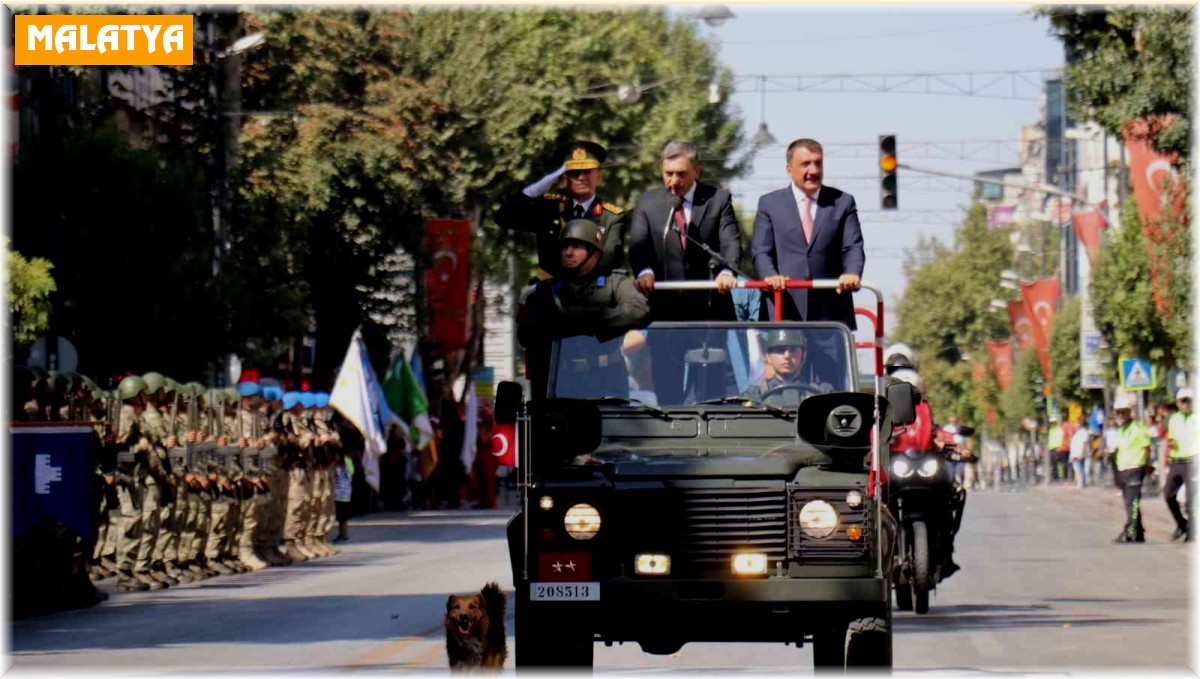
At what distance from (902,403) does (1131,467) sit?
23.0 m

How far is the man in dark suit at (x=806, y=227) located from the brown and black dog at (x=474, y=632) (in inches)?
89.3

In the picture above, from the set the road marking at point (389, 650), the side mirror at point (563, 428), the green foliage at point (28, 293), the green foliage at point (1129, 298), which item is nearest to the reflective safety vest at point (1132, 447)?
the green foliage at point (1129, 298)

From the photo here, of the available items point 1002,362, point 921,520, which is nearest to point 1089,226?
point 921,520

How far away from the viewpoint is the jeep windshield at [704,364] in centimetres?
1195

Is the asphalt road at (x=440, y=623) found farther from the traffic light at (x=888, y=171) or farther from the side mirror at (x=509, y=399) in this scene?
the traffic light at (x=888, y=171)

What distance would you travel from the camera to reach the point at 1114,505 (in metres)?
49.8

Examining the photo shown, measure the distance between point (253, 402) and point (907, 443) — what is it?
9.83 metres

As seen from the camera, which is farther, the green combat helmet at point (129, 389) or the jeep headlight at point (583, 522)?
the green combat helmet at point (129, 389)

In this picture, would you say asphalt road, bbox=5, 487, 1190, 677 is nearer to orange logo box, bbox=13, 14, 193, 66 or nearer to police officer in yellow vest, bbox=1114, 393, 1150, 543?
police officer in yellow vest, bbox=1114, 393, 1150, 543

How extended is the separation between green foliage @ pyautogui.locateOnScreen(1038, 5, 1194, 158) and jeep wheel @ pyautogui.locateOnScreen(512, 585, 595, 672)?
1643 cm

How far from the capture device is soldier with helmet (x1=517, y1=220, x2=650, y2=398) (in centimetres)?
1209

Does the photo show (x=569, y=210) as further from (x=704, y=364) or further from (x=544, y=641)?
(x=544, y=641)

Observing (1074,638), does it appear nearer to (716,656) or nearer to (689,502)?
(716,656)

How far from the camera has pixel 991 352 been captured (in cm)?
9650
